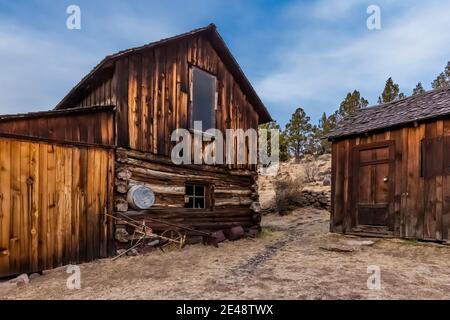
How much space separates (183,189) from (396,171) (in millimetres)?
6753

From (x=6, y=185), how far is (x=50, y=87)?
9.78 meters

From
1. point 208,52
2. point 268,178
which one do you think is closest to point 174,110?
point 208,52

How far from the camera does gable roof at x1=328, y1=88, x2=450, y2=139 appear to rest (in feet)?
30.9

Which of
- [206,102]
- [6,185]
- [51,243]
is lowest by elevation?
[51,243]

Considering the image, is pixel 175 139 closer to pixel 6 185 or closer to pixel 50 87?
pixel 6 185

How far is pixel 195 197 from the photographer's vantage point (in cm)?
Answer: 1000

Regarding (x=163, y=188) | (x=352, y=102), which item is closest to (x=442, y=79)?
(x=352, y=102)

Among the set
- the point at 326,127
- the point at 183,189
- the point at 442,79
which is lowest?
the point at 183,189

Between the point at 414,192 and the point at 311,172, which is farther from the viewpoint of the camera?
the point at 311,172

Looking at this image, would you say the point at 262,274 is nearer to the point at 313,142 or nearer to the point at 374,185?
the point at 374,185

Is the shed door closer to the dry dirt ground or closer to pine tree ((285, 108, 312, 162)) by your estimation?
the dry dirt ground

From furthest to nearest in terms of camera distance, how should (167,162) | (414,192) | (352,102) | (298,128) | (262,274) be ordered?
(298,128)
(352,102)
(414,192)
(167,162)
(262,274)

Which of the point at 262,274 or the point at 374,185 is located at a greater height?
the point at 374,185

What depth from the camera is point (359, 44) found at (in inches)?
480
